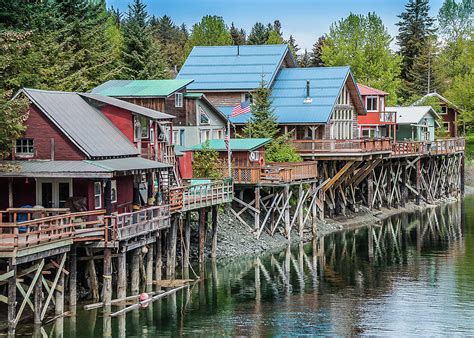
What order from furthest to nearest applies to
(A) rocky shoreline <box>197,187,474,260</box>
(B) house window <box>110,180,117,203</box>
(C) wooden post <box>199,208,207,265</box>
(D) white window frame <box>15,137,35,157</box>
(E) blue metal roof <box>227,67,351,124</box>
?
(E) blue metal roof <box>227,67,351,124</box>
(A) rocky shoreline <box>197,187,474,260</box>
(C) wooden post <box>199,208,207,265</box>
(B) house window <box>110,180,117,203</box>
(D) white window frame <box>15,137,35,157</box>

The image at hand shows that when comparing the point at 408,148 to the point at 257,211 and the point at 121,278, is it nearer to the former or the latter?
the point at 257,211

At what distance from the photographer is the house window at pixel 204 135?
59.1 meters

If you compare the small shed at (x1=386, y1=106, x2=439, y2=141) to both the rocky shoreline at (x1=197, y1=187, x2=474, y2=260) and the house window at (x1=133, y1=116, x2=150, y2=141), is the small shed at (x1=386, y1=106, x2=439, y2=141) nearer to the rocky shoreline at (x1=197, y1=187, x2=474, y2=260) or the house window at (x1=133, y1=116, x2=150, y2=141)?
the rocky shoreline at (x1=197, y1=187, x2=474, y2=260)

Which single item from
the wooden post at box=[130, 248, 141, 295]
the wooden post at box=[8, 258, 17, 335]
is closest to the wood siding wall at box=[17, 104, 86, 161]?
the wooden post at box=[130, 248, 141, 295]

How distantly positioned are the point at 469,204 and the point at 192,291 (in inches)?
1807

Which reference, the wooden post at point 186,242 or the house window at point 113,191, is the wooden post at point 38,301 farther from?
the wooden post at point 186,242

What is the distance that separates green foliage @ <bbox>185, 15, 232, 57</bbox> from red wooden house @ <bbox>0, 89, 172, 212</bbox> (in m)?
73.4

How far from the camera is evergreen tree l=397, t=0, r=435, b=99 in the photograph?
396 ft

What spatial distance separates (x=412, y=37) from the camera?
127062mm

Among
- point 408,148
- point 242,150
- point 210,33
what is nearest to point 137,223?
point 242,150

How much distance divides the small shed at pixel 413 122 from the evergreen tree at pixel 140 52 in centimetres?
2109

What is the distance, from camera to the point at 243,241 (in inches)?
2101

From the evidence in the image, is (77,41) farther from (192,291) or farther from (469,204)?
(469,204)

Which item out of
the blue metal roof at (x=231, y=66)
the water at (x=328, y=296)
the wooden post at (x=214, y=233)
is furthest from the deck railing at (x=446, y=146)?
the wooden post at (x=214, y=233)
